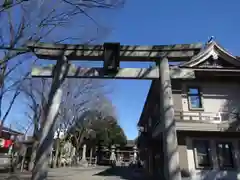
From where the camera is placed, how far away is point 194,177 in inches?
441

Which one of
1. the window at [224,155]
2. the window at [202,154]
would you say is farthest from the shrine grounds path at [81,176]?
the window at [224,155]

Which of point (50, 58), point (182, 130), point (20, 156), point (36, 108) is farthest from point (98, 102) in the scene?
point (50, 58)

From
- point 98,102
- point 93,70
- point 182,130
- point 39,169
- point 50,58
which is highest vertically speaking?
point 98,102

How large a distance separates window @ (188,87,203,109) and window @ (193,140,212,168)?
7.14ft

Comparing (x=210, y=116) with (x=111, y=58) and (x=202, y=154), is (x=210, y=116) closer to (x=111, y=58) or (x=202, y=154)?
(x=202, y=154)

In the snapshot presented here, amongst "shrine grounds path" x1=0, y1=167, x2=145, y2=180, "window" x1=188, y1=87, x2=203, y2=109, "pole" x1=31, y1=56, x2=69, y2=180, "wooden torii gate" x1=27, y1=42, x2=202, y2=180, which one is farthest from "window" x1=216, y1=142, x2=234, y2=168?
"pole" x1=31, y1=56, x2=69, y2=180

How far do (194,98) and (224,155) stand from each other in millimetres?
3764

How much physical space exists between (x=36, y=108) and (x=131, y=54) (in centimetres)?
2006

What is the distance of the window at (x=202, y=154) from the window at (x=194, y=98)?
2175 mm

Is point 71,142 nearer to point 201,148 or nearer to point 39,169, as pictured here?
point 201,148

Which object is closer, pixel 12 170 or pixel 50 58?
pixel 50 58

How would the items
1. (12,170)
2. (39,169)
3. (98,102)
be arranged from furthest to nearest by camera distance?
1. (98,102)
2. (12,170)
3. (39,169)

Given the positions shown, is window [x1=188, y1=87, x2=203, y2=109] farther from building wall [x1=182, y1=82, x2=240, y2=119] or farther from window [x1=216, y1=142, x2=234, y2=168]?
window [x1=216, y1=142, x2=234, y2=168]

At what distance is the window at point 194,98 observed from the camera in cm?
1295
